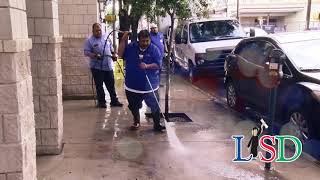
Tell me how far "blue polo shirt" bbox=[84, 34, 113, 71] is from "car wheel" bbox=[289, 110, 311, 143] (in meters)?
3.76

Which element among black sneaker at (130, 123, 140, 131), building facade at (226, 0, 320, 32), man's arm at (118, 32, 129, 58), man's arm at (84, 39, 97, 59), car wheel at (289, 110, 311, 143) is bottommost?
black sneaker at (130, 123, 140, 131)

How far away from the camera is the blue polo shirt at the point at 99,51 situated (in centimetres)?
808

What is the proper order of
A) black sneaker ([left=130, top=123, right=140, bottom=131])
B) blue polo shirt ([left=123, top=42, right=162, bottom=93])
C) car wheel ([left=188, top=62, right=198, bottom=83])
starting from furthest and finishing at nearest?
car wheel ([left=188, top=62, right=198, bottom=83])
black sneaker ([left=130, top=123, right=140, bottom=131])
blue polo shirt ([left=123, top=42, right=162, bottom=93])

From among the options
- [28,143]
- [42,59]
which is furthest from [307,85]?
[28,143]

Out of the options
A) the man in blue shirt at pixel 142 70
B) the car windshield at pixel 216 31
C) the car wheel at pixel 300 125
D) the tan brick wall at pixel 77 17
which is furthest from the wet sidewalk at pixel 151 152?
the car windshield at pixel 216 31

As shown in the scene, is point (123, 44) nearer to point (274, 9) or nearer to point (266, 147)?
point (266, 147)

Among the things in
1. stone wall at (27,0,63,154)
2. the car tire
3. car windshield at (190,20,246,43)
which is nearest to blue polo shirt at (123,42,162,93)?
stone wall at (27,0,63,154)

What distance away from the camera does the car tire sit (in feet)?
27.3

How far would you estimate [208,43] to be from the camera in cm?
1246

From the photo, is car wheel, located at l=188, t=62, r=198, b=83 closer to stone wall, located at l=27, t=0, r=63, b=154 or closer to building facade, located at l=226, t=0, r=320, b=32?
stone wall, located at l=27, t=0, r=63, b=154

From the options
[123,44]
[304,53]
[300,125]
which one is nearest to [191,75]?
[304,53]

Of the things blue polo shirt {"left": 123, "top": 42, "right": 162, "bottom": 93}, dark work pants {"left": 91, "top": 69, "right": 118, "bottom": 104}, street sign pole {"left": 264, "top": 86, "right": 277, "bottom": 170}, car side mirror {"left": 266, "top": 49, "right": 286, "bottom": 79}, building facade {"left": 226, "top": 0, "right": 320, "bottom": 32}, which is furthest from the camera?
building facade {"left": 226, "top": 0, "right": 320, "bottom": 32}

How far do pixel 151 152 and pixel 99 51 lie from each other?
10.5ft

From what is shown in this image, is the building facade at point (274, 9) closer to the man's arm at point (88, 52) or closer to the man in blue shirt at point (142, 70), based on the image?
the man's arm at point (88, 52)
